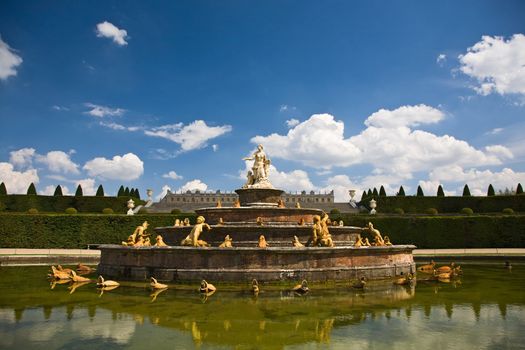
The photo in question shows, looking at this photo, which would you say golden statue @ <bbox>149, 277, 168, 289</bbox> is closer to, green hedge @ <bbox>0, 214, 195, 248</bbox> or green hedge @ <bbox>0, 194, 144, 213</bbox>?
green hedge @ <bbox>0, 214, 195, 248</bbox>

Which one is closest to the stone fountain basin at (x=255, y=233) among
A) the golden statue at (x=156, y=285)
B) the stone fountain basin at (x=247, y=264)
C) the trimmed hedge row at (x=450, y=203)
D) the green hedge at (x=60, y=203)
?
the stone fountain basin at (x=247, y=264)

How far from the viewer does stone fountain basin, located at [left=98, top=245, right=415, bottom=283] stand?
14.2m

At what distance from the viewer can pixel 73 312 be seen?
10.2m

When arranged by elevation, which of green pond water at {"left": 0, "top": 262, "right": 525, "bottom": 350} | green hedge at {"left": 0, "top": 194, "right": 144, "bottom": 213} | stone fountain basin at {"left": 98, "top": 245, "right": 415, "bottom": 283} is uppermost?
green hedge at {"left": 0, "top": 194, "right": 144, "bottom": 213}

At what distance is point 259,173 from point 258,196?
174cm

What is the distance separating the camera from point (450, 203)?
51.2 m

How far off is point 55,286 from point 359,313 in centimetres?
1121

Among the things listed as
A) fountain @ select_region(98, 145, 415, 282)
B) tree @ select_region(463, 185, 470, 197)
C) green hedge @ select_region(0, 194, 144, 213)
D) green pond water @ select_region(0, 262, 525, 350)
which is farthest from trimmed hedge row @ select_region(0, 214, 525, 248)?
tree @ select_region(463, 185, 470, 197)

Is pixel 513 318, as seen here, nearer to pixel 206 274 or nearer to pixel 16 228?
pixel 206 274

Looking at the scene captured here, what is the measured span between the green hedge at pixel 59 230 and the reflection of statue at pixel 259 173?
13.0m

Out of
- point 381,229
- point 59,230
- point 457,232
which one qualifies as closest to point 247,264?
point 381,229

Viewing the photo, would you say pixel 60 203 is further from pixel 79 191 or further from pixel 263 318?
pixel 263 318

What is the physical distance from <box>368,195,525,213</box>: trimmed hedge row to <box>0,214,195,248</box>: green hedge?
32.8 m

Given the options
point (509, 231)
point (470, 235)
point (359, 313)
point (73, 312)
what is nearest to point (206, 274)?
point (73, 312)
